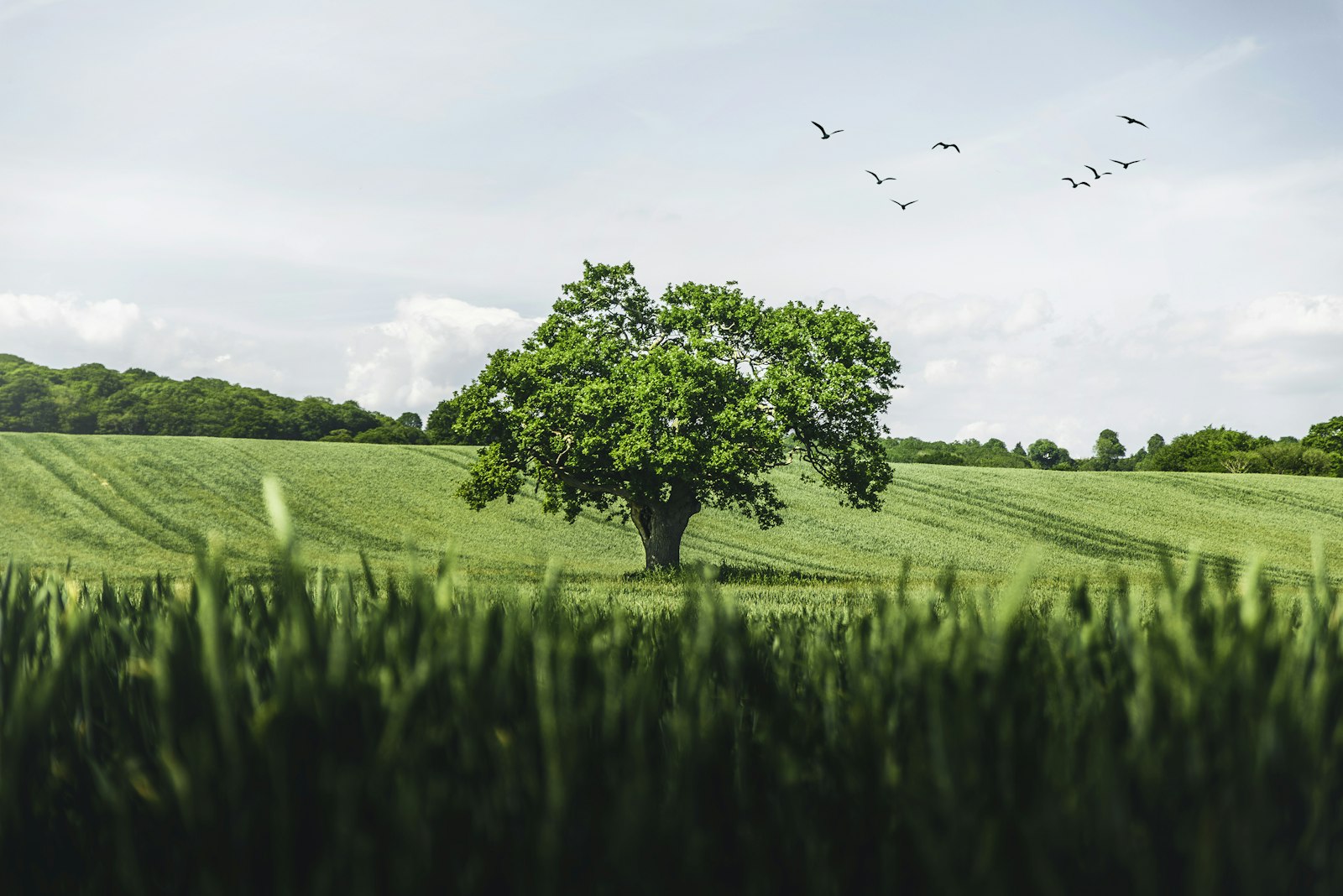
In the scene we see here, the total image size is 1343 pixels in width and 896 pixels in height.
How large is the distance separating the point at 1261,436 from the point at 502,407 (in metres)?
122

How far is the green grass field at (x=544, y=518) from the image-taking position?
3806 cm

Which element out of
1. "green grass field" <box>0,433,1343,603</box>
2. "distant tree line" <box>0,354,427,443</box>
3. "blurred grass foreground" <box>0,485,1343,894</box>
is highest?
"distant tree line" <box>0,354,427,443</box>

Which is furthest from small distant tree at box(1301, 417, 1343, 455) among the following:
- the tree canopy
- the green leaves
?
the tree canopy

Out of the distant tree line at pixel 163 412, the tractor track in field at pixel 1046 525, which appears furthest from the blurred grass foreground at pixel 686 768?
the distant tree line at pixel 163 412

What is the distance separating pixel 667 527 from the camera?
31.4 m

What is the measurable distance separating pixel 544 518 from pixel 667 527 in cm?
1708

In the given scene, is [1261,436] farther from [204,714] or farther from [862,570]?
[204,714]

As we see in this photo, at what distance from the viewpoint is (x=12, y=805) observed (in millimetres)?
1685

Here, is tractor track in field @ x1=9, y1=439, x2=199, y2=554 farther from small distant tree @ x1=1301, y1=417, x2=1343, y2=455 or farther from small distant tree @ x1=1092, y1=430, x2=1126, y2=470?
small distant tree @ x1=1092, y1=430, x2=1126, y2=470

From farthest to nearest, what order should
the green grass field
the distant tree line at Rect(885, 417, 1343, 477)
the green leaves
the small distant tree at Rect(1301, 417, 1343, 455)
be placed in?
the small distant tree at Rect(1301, 417, 1343, 455) < the distant tree line at Rect(885, 417, 1343, 477) < the green grass field < the green leaves

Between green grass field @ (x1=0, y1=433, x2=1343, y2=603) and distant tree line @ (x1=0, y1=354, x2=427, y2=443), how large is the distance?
5555 cm

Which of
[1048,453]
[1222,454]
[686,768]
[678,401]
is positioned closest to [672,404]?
[678,401]

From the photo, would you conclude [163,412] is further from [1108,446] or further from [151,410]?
[1108,446]

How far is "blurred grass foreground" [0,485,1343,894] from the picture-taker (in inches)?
52.1
